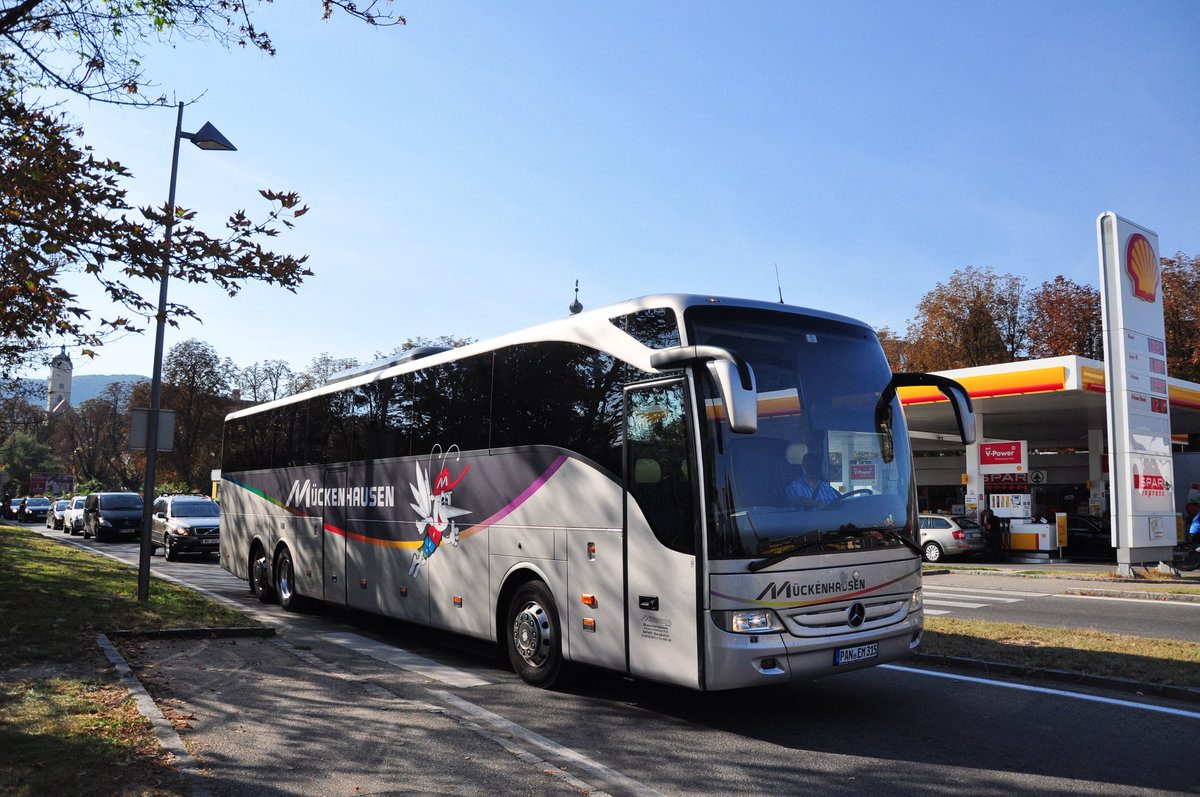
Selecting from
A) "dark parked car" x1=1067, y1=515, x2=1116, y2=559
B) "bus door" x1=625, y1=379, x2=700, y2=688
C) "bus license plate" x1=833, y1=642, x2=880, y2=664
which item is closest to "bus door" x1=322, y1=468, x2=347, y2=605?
"bus door" x1=625, y1=379, x2=700, y2=688

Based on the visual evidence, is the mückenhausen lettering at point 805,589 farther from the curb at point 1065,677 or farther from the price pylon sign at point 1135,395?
the price pylon sign at point 1135,395

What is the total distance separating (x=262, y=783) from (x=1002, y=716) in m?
5.59

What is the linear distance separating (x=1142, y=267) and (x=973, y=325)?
3321 cm

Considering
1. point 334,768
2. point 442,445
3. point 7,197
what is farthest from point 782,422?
point 7,197

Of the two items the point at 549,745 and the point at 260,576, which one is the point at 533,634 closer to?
the point at 549,745

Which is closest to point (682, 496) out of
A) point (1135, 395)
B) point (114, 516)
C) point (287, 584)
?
point (287, 584)

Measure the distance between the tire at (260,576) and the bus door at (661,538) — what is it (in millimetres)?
10172

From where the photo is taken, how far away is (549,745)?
6.29 m

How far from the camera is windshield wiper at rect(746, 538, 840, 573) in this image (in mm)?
6359

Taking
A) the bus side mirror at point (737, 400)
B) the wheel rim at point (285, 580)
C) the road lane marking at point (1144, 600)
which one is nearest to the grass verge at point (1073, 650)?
the bus side mirror at point (737, 400)

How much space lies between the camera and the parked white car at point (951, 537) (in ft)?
90.5

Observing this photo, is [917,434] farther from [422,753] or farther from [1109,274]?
[422,753]

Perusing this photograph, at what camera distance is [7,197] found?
9.77 metres

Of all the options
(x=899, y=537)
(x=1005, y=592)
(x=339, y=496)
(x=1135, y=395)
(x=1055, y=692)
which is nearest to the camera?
(x=899, y=537)
